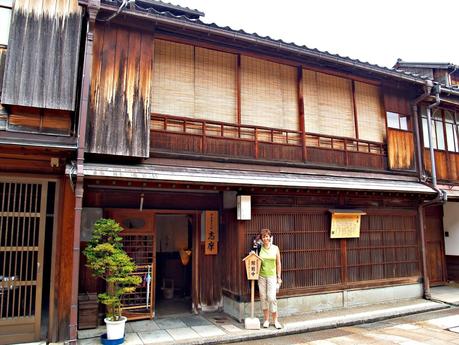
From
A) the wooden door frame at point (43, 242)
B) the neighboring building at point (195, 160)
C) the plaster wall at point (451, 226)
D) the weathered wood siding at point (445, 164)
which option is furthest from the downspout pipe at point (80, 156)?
the plaster wall at point (451, 226)

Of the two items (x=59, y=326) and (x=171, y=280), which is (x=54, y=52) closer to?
(x=59, y=326)

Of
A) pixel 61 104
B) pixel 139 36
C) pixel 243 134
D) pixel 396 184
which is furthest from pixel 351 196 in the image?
pixel 61 104

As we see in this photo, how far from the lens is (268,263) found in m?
8.60

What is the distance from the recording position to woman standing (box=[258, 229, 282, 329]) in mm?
8516

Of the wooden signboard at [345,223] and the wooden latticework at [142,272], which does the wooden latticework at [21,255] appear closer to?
the wooden latticework at [142,272]

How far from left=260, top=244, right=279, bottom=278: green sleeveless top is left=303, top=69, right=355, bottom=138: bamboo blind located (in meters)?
3.86

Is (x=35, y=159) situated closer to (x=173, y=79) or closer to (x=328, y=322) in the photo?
(x=173, y=79)

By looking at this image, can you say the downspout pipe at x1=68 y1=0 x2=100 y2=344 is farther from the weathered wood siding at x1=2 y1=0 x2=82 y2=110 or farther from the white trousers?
the white trousers

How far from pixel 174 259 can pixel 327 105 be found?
23.3ft

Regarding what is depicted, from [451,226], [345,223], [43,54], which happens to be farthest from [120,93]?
[451,226]

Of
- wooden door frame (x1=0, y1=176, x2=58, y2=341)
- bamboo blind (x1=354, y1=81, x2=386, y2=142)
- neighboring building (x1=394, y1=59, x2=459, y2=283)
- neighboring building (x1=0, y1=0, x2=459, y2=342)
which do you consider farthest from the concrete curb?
bamboo blind (x1=354, y1=81, x2=386, y2=142)

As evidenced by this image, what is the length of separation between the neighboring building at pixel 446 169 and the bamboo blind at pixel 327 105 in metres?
3.16

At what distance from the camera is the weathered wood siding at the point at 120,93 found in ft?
25.9

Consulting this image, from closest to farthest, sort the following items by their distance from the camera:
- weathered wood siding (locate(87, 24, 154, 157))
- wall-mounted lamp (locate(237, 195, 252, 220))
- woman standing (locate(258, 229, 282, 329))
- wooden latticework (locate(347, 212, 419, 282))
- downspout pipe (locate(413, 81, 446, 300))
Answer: weathered wood siding (locate(87, 24, 154, 157)) → woman standing (locate(258, 229, 282, 329)) → wall-mounted lamp (locate(237, 195, 252, 220)) → wooden latticework (locate(347, 212, 419, 282)) → downspout pipe (locate(413, 81, 446, 300))
